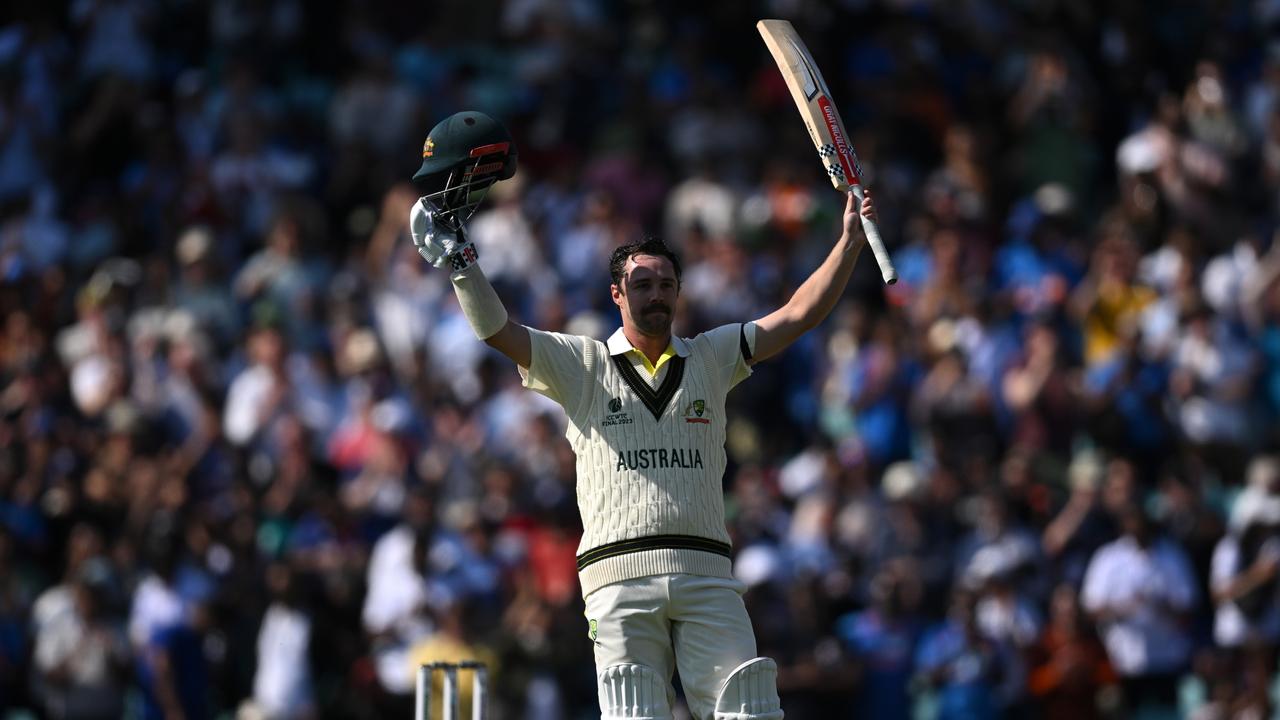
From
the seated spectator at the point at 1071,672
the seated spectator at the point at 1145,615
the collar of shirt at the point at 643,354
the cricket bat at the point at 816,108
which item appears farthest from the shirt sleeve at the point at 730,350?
the seated spectator at the point at 1145,615

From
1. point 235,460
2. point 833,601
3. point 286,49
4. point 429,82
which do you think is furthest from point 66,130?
point 833,601

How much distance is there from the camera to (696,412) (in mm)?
8156

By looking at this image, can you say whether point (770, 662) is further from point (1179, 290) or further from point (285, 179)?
point (285, 179)

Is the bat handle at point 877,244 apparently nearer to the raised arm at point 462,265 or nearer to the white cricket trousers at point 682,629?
the white cricket trousers at point 682,629

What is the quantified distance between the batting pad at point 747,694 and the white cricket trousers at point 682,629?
56 mm

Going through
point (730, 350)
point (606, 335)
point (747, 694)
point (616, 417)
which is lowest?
point (747, 694)

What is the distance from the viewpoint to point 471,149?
8062 millimetres

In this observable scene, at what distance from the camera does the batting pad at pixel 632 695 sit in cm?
775

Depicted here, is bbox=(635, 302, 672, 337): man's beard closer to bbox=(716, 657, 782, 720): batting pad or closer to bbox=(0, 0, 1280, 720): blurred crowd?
bbox=(716, 657, 782, 720): batting pad

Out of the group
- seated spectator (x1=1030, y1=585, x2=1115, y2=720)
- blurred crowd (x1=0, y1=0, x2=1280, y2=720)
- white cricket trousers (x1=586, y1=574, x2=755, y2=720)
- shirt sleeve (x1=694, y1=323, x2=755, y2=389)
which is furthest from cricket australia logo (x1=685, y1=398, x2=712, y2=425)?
seated spectator (x1=1030, y1=585, x2=1115, y2=720)

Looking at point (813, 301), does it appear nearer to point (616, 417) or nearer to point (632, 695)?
point (616, 417)

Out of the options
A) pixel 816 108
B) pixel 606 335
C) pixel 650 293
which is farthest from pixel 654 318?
pixel 606 335

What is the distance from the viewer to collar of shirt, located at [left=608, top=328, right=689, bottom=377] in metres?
8.23

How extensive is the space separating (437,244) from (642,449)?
1162 mm
